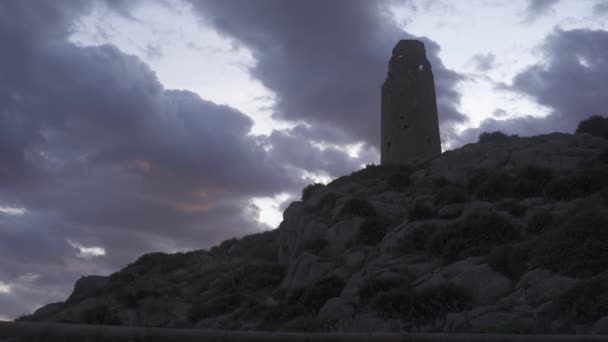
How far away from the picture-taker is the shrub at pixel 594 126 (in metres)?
37.1

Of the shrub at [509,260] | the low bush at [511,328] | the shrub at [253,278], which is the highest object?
the shrub at [253,278]

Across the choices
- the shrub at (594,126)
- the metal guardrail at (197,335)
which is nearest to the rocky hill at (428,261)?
the metal guardrail at (197,335)

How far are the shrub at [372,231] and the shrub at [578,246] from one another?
8935mm

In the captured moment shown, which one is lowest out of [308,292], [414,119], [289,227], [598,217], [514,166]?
[308,292]

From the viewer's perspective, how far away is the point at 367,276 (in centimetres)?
1872

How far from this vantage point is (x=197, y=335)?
22.0ft

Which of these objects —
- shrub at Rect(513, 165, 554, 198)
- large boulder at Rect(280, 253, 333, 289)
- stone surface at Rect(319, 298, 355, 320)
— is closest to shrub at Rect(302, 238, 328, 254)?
large boulder at Rect(280, 253, 333, 289)

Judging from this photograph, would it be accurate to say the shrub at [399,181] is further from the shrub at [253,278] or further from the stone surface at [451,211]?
the shrub at [253,278]

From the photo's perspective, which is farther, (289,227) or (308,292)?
(289,227)

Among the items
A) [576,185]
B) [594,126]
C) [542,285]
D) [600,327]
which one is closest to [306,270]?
[542,285]

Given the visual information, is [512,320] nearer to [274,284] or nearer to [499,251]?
[499,251]

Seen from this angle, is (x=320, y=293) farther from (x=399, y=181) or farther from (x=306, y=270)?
(x=399, y=181)

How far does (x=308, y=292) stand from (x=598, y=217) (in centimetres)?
972

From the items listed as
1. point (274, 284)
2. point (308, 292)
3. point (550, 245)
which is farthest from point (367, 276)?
point (274, 284)
